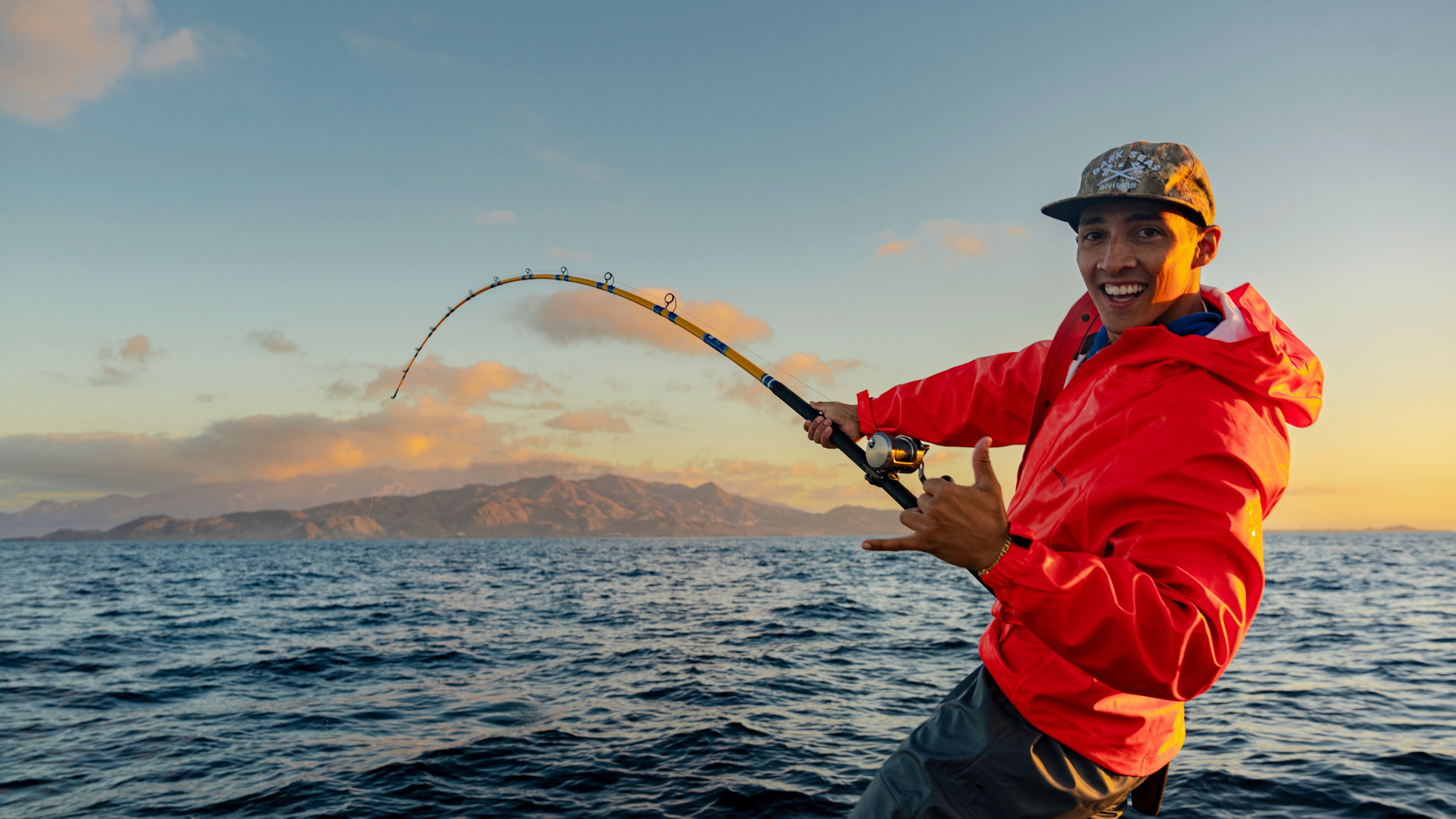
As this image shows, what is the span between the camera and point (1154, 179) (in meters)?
2.58

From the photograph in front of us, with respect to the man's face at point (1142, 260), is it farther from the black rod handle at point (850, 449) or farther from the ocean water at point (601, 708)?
the ocean water at point (601, 708)

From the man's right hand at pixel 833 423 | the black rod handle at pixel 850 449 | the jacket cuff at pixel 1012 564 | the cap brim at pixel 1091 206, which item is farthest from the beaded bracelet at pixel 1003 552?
the man's right hand at pixel 833 423

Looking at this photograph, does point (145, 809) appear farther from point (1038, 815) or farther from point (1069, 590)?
point (1069, 590)

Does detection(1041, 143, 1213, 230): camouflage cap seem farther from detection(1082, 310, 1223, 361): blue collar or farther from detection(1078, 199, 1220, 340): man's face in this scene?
detection(1082, 310, 1223, 361): blue collar

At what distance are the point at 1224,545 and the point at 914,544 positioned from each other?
83cm

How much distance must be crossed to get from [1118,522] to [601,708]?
9243 millimetres

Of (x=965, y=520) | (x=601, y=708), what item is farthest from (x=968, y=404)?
(x=601, y=708)

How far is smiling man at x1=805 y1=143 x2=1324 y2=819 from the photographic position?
1947mm

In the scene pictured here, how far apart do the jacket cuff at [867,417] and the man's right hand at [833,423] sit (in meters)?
0.03

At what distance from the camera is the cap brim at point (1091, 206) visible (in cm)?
257

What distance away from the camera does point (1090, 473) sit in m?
2.37

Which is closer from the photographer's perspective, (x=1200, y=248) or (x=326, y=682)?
(x=1200, y=248)

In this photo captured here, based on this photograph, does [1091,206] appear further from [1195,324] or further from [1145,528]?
[1145,528]

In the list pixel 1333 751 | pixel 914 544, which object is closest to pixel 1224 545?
pixel 914 544
